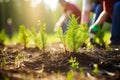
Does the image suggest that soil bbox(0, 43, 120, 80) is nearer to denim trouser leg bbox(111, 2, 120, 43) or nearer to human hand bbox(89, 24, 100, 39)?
human hand bbox(89, 24, 100, 39)

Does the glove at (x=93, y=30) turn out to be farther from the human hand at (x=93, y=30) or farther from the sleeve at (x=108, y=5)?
the sleeve at (x=108, y=5)

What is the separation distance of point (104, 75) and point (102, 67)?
15.1 inches

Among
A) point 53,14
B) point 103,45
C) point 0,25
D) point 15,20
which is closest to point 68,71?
point 103,45

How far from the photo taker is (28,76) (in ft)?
12.4

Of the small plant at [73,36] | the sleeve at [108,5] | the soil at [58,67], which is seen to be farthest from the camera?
the sleeve at [108,5]

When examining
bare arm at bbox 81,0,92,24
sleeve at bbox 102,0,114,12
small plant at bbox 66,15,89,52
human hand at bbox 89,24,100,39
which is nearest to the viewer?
small plant at bbox 66,15,89,52

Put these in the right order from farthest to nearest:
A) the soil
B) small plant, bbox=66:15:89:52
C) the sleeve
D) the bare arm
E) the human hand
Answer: the bare arm, the sleeve, the human hand, small plant, bbox=66:15:89:52, the soil

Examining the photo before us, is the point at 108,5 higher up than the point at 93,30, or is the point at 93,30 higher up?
the point at 108,5

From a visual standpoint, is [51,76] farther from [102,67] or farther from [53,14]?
[53,14]

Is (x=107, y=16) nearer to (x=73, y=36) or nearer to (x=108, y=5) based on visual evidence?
(x=108, y=5)

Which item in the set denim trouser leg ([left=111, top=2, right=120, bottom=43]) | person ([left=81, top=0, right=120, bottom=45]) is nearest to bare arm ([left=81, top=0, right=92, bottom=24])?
person ([left=81, top=0, right=120, bottom=45])

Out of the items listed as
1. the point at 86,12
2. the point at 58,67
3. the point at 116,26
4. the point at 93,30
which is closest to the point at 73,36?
the point at 58,67

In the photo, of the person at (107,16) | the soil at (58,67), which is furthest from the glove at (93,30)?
the soil at (58,67)

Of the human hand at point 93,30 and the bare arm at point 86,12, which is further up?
the bare arm at point 86,12
